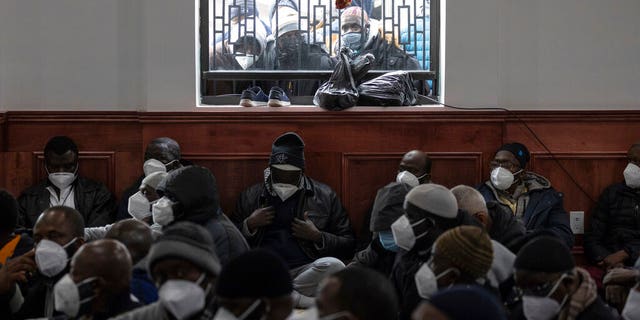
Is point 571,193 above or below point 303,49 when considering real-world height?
below

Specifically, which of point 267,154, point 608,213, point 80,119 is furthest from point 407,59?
point 80,119

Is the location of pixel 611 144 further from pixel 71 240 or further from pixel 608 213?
pixel 71 240

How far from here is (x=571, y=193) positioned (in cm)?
770

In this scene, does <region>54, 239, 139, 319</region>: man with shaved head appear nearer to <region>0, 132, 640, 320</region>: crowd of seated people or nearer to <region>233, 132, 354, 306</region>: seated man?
<region>0, 132, 640, 320</region>: crowd of seated people

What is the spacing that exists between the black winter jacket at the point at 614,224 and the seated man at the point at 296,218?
1.65 m

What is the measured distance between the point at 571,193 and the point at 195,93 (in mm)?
2680

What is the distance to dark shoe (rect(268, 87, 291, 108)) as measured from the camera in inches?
299

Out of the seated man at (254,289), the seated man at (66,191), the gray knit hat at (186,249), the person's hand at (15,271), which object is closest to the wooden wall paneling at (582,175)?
the seated man at (66,191)

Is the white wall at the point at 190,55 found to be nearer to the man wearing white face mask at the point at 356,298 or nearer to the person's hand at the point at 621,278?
the person's hand at the point at 621,278

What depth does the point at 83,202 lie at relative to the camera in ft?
24.1

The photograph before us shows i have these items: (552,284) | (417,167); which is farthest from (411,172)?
(552,284)

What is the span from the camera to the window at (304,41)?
783 centimetres

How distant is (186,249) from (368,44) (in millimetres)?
4096

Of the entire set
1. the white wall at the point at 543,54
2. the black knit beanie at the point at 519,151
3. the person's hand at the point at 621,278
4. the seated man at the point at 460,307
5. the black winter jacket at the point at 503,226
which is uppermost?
the white wall at the point at 543,54
